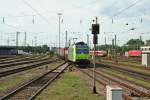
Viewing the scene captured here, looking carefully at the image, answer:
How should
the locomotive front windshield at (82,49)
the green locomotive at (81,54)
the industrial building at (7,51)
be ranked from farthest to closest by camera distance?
the industrial building at (7,51) < the locomotive front windshield at (82,49) < the green locomotive at (81,54)

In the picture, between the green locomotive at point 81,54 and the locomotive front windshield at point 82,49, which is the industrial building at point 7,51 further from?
the locomotive front windshield at point 82,49

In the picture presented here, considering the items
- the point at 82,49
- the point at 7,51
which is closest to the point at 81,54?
the point at 82,49

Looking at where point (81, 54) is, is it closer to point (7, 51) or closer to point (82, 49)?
point (82, 49)

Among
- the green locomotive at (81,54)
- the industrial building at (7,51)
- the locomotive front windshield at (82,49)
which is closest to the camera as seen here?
the green locomotive at (81,54)

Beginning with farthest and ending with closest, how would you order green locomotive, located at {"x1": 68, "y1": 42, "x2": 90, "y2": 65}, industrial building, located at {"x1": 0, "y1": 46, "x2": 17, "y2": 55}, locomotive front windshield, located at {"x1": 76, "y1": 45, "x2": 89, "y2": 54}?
industrial building, located at {"x1": 0, "y1": 46, "x2": 17, "y2": 55}, locomotive front windshield, located at {"x1": 76, "y1": 45, "x2": 89, "y2": 54}, green locomotive, located at {"x1": 68, "y1": 42, "x2": 90, "y2": 65}

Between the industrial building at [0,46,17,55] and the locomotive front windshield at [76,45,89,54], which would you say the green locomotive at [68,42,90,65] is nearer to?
the locomotive front windshield at [76,45,89,54]

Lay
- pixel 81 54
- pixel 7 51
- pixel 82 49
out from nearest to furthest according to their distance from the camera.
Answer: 1. pixel 81 54
2. pixel 82 49
3. pixel 7 51

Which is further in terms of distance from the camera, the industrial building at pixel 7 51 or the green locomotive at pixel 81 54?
the industrial building at pixel 7 51

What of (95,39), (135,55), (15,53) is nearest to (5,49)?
(15,53)

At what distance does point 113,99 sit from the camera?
12.1m

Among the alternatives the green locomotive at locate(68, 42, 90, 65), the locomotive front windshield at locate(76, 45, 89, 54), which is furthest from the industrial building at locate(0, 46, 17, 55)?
the locomotive front windshield at locate(76, 45, 89, 54)

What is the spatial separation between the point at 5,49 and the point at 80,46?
314 feet

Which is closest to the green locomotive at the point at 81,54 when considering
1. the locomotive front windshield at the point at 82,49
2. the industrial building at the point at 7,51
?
the locomotive front windshield at the point at 82,49

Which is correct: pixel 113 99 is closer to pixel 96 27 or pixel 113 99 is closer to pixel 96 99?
pixel 96 99
